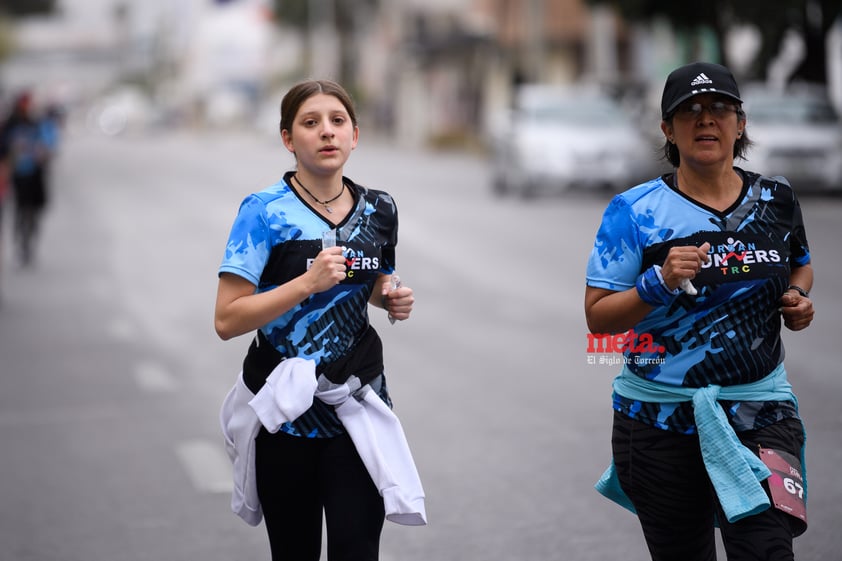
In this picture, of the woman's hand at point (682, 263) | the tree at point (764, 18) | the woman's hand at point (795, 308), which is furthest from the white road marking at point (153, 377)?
the tree at point (764, 18)

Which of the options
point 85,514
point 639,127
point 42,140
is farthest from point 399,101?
point 85,514

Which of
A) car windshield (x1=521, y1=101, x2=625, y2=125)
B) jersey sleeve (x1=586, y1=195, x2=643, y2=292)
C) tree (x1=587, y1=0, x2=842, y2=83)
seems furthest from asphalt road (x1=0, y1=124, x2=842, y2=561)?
tree (x1=587, y1=0, x2=842, y2=83)

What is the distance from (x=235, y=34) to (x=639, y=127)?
14598cm

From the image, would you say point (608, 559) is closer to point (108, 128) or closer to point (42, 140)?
point (42, 140)

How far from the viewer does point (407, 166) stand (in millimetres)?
42906

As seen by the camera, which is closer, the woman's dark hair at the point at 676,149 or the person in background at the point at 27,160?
the woman's dark hair at the point at 676,149

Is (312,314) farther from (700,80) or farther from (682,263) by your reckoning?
(700,80)

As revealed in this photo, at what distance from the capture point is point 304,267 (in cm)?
413

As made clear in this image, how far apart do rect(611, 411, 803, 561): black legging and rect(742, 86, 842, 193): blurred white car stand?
20.4 meters

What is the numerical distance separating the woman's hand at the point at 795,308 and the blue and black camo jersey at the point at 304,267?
110 centimetres

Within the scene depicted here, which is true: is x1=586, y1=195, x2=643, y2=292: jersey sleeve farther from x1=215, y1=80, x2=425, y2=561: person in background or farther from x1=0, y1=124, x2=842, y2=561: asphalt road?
x1=0, y1=124, x2=842, y2=561: asphalt road

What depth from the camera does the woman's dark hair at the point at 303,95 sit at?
13.7ft

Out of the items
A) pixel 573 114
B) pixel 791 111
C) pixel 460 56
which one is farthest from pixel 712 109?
pixel 460 56

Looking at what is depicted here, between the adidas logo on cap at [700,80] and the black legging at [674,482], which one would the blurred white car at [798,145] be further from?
the adidas logo on cap at [700,80]
